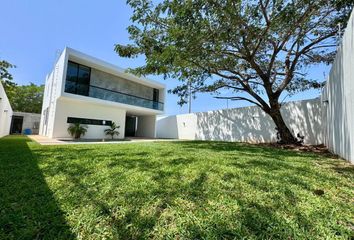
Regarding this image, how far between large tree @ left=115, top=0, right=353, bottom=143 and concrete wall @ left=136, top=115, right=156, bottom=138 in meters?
9.38

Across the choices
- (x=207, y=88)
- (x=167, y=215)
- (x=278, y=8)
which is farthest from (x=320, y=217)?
(x=207, y=88)

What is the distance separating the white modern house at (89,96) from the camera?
39.7ft

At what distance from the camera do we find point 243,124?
12.8 m

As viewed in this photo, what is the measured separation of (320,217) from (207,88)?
359 inches

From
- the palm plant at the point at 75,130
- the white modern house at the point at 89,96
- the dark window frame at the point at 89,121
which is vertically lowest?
the palm plant at the point at 75,130

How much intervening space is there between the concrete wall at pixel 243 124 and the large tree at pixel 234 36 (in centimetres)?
132

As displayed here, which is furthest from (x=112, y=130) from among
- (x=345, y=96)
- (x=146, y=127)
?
(x=345, y=96)

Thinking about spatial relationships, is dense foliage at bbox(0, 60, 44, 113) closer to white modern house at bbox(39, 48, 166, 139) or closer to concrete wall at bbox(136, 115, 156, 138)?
white modern house at bbox(39, 48, 166, 139)

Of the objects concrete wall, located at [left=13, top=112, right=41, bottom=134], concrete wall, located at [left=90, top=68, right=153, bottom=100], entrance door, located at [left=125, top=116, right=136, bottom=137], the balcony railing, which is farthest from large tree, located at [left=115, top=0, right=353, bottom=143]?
concrete wall, located at [left=13, top=112, right=41, bottom=134]

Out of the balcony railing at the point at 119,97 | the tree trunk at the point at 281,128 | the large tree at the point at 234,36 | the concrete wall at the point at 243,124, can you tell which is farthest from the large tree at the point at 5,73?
the tree trunk at the point at 281,128

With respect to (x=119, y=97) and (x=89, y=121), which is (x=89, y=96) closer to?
(x=89, y=121)

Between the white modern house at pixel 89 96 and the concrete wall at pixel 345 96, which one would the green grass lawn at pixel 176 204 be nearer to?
the concrete wall at pixel 345 96

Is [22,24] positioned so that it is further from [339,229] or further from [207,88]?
[339,229]

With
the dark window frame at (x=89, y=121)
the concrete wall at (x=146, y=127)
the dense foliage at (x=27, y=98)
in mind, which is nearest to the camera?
the dark window frame at (x=89, y=121)
